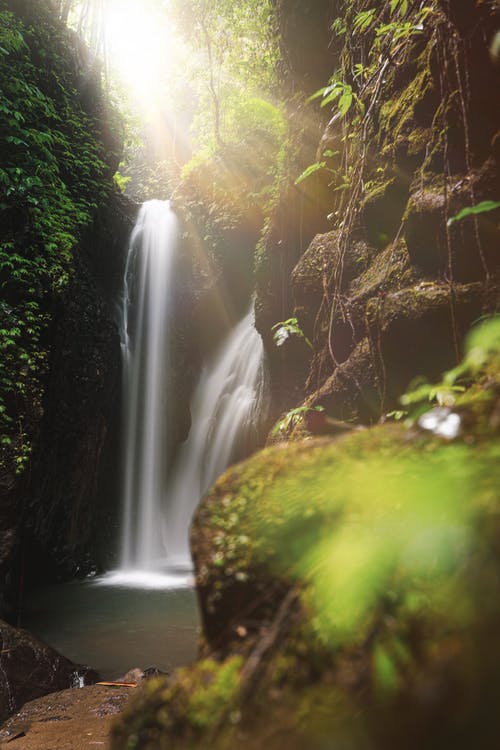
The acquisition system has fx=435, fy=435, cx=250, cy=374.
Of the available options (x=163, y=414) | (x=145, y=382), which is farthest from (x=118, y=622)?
(x=145, y=382)

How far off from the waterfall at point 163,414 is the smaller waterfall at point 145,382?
0.08 feet

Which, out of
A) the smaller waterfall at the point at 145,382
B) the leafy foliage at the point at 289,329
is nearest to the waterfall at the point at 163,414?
the smaller waterfall at the point at 145,382

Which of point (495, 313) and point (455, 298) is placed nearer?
point (495, 313)

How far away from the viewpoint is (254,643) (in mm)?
1139

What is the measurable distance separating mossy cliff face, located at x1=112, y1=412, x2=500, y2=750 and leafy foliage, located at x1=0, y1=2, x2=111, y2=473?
5.31 m

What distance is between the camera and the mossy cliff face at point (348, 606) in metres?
0.66

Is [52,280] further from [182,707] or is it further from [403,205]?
[182,707]

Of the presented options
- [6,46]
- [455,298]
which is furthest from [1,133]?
[455,298]

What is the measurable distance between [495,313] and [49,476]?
731 cm

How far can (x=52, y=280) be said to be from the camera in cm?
713

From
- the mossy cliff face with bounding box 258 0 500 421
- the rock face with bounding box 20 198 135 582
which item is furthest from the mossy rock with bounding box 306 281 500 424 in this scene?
the rock face with bounding box 20 198 135 582

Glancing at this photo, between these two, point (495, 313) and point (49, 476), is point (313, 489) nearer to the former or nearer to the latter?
point (495, 313)

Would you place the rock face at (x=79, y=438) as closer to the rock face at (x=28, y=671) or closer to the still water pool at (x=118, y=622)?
the still water pool at (x=118, y=622)

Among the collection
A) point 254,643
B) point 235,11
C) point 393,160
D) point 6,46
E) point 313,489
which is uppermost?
point 235,11
